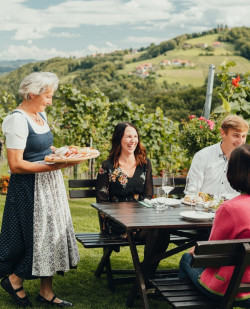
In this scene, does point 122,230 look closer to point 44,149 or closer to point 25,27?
point 44,149

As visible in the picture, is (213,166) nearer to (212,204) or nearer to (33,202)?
(212,204)

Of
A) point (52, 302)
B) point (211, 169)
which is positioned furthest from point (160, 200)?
point (52, 302)

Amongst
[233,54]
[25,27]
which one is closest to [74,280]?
[233,54]

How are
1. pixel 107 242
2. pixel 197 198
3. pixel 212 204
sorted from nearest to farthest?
1. pixel 197 198
2. pixel 212 204
3. pixel 107 242

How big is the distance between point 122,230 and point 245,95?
3.91 m

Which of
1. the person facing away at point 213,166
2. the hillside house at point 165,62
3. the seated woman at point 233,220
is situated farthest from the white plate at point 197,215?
the hillside house at point 165,62

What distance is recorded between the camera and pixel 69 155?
338 centimetres

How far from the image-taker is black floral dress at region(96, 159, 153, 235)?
4027 mm

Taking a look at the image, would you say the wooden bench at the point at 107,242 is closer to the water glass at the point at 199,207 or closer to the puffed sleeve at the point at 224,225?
the water glass at the point at 199,207

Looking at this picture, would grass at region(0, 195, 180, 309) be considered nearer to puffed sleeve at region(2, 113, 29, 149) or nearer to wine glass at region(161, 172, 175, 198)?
wine glass at region(161, 172, 175, 198)

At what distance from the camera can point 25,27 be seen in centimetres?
7594

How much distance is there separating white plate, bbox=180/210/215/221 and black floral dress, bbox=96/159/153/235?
0.82 m

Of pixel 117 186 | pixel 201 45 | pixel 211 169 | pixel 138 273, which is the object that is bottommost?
pixel 138 273

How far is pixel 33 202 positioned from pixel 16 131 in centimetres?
52
